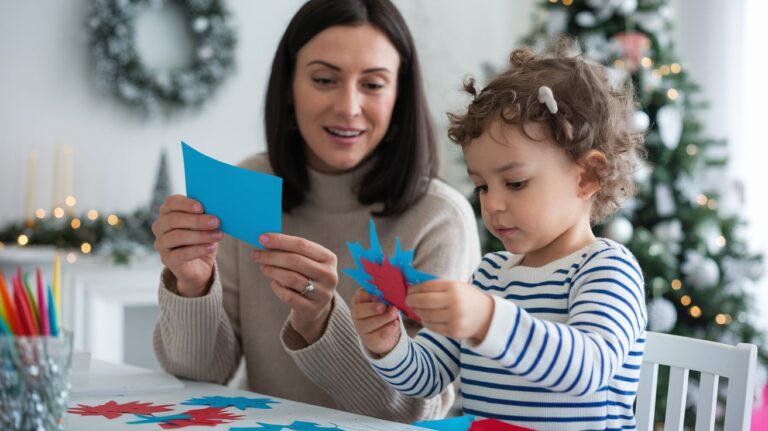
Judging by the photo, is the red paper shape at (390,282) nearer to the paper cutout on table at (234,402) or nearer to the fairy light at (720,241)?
the paper cutout on table at (234,402)

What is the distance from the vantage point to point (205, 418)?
3.82ft

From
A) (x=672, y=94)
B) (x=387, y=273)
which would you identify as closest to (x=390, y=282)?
(x=387, y=273)

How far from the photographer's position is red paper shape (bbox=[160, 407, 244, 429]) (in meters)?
1.12

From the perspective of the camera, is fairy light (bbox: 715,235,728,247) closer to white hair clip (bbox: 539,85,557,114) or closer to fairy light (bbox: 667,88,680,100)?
fairy light (bbox: 667,88,680,100)

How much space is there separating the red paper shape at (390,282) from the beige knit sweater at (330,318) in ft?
1.13

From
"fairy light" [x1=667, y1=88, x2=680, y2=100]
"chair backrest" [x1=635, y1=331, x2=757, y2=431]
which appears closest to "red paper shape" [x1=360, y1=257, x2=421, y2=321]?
"chair backrest" [x1=635, y1=331, x2=757, y2=431]

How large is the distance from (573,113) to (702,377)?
1.48 ft

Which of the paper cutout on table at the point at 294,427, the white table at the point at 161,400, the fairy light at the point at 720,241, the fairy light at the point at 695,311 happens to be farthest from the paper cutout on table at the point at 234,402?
the fairy light at the point at 720,241

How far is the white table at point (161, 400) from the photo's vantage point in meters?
1.12

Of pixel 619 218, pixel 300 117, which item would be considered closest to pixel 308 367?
pixel 300 117

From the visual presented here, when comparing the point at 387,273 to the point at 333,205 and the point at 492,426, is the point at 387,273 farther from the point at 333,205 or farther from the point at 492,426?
the point at 333,205

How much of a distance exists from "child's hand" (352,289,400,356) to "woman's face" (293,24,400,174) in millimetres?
592

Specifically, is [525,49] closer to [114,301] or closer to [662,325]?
[662,325]

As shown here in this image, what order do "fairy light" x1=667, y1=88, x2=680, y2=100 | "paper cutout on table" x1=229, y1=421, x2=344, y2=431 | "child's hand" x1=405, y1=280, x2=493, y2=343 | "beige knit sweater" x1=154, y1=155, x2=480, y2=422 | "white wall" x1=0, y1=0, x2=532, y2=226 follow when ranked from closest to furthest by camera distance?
"child's hand" x1=405, y1=280, x2=493, y2=343 < "paper cutout on table" x1=229, y1=421, x2=344, y2=431 < "beige knit sweater" x1=154, y1=155, x2=480, y2=422 < "fairy light" x1=667, y1=88, x2=680, y2=100 < "white wall" x1=0, y1=0, x2=532, y2=226
